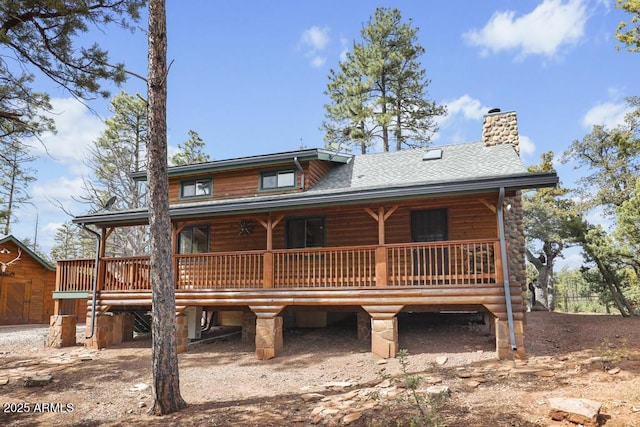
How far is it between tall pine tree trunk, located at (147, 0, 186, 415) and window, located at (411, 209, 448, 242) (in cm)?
704

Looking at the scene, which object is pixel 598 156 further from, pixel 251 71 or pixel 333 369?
pixel 333 369

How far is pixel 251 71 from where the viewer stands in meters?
20.3

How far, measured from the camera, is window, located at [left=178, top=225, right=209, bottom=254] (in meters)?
14.8

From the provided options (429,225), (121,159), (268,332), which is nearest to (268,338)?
(268,332)

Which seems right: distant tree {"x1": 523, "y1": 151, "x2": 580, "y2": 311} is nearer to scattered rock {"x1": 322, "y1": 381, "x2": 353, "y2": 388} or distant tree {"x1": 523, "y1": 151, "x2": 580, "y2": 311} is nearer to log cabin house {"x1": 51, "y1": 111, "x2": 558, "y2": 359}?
log cabin house {"x1": 51, "y1": 111, "x2": 558, "y2": 359}

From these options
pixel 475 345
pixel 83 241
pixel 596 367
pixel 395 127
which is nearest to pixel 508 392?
pixel 596 367

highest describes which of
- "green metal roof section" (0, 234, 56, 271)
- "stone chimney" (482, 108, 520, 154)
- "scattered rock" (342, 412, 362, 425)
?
"stone chimney" (482, 108, 520, 154)

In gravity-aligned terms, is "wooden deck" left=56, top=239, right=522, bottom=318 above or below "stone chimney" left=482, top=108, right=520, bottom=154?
below

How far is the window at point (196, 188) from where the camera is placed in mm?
15492

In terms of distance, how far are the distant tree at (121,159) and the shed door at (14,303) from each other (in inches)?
208

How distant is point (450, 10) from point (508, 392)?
1366cm

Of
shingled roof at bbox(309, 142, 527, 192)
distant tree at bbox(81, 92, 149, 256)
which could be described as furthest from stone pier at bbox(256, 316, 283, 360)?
distant tree at bbox(81, 92, 149, 256)

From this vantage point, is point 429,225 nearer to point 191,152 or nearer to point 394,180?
point 394,180

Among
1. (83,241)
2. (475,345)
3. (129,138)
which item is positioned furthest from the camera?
(83,241)
